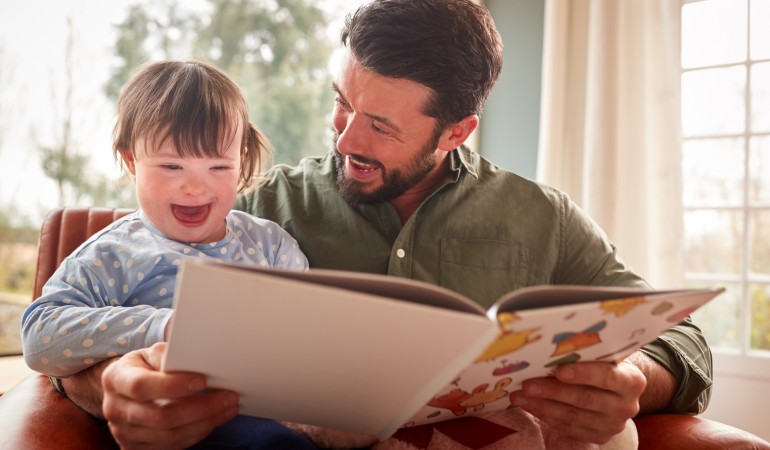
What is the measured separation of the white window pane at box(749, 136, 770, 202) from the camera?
290 cm

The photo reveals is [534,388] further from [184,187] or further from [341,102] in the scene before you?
[341,102]

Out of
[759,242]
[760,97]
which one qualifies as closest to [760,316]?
[759,242]

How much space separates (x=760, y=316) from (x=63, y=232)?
259cm

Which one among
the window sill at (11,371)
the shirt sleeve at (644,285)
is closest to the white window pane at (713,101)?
the shirt sleeve at (644,285)

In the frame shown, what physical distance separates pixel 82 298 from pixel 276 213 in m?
0.57

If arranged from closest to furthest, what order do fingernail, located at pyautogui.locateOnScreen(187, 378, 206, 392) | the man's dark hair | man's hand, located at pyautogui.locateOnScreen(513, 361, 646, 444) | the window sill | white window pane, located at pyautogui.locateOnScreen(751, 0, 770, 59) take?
fingernail, located at pyautogui.locateOnScreen(187, 378, 206, 392) → man's hand, located at pyautogui.locateOnScreen(513, 361, 646, 444) → the man's dark hair → the window sill → white window pane, located at pyautogui.locateOnScreen(751, 0, 770, 59)

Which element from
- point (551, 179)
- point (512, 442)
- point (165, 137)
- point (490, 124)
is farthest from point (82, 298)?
point (490, 124)

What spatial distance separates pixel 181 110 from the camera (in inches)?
54.4

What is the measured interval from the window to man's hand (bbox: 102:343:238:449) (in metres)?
2.56

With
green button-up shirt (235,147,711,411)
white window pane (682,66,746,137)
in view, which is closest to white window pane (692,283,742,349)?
white window pane (682,66,746,137)

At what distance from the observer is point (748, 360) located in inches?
114

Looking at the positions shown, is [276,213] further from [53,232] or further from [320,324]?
[320,324]

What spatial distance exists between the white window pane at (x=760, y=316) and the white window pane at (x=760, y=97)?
641 mm

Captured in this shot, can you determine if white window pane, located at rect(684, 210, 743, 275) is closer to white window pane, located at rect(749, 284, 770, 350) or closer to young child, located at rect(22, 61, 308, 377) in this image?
white window pane, located at rect(749, 284, 770, 350)
